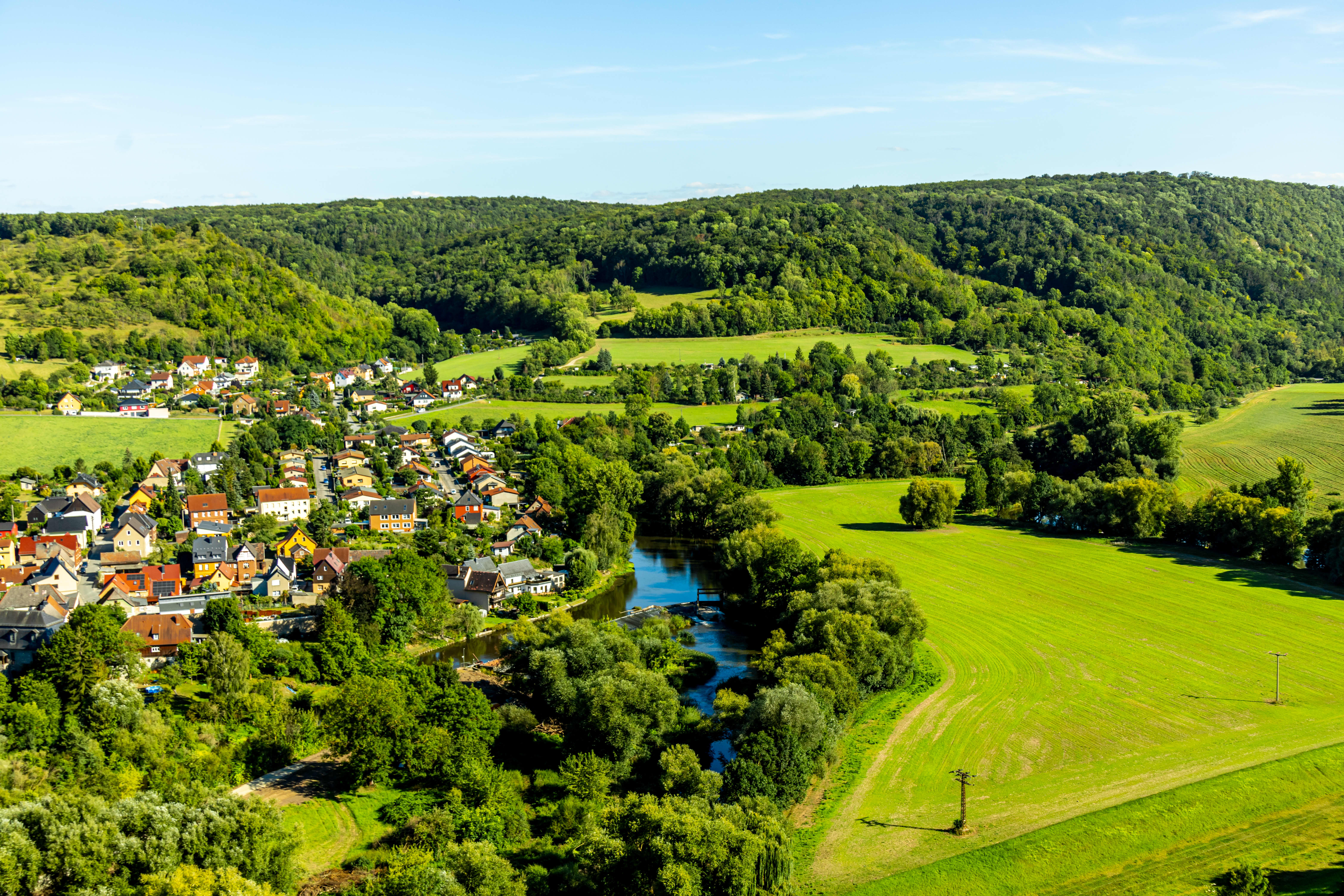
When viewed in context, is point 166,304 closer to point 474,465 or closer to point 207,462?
point 207,462

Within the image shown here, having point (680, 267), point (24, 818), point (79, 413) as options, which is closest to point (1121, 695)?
point (24, 818)

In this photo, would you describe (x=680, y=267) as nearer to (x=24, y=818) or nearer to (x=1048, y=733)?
(x=1048, y=733)

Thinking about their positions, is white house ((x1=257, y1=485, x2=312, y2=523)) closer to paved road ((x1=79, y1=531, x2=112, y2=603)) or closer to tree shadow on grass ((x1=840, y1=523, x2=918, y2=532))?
paved road ((x1=79, y1=531, x2=112, y2=603))

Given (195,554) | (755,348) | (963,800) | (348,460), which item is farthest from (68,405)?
(963,800)

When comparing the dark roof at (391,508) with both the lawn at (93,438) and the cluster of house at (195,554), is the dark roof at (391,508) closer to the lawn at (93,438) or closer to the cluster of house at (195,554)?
the cluster of house at (195,554)

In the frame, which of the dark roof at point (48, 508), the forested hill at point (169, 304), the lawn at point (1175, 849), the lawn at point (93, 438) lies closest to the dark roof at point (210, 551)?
the dark roof at point (48, 508)

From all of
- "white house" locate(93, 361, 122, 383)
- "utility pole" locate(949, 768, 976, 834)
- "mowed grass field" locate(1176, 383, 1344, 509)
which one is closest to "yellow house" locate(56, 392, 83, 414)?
"white house" locate(93, 361, 122, 383)
